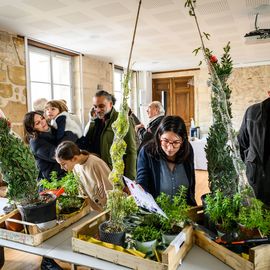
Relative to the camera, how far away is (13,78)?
3666mm

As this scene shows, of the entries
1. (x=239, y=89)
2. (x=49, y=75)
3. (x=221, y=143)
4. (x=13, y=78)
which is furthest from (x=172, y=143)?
(x=239, y=89)

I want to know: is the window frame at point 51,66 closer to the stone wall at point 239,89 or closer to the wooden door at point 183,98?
the stone wall at point 239,89

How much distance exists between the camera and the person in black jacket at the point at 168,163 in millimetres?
1637

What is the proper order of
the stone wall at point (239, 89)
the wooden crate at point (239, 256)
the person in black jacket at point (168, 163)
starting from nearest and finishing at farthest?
the wooden crate at point (239, 256), the person in black jacket at point (168, 163), the stone wall at point (239, 89)

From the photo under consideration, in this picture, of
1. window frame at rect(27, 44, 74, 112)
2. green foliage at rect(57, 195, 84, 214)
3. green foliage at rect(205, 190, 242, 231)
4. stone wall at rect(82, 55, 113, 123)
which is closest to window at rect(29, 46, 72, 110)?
window frame at rect(27, 44, 74, 112)

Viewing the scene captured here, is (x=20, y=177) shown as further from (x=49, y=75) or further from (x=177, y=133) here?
(x=49, y=75)

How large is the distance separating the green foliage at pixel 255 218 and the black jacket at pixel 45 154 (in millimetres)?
1556

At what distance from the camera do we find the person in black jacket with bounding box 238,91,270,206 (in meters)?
1.67

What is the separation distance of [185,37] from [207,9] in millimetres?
1164

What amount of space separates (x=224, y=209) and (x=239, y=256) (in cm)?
22

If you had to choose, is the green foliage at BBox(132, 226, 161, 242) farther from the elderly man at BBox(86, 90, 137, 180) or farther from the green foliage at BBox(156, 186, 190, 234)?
the elderly man at BBox(86, 90, 137, 180)

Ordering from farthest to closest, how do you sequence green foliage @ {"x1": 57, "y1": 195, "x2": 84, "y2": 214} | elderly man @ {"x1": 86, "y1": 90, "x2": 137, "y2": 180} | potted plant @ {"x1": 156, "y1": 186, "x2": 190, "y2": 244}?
elderly man @ {"x1": 86, "y1": 90, "x2": 137, "y2": 180}
green foliage @ {"x1": 57, "y1": 195, "x2": 84, "y2": 214}
potted plant @ {"x1": 156, "y1": 186, "x2": 190, "y2": 244}

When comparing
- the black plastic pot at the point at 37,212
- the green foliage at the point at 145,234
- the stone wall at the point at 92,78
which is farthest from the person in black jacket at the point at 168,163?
the stone wall at the point at 92,78

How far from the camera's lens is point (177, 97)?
7.79m
